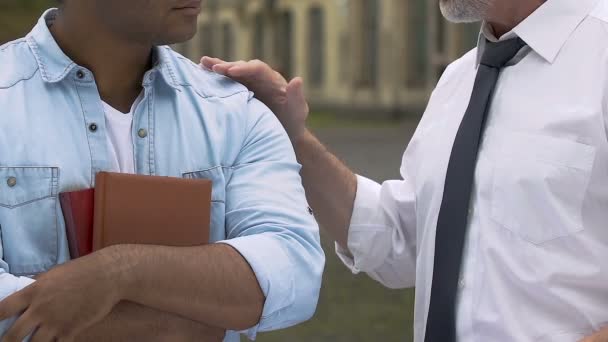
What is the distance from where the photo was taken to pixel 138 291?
1.96 m

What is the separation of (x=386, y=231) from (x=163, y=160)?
1.09m

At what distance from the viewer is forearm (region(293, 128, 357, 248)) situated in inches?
125

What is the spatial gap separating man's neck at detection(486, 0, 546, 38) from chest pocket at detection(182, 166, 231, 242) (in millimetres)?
930

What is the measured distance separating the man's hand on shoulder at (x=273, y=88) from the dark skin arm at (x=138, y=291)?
1.81 ft

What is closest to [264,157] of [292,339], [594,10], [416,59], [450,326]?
[450,326]

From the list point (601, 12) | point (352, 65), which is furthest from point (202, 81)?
point (352, 65)

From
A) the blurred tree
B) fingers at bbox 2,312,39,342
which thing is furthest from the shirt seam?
the blurred tree

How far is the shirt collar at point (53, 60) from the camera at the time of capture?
217 centimetres

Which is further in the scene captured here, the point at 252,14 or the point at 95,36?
the point at 252,14

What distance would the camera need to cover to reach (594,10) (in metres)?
2.65

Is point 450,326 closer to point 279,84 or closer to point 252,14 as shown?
point 279,84

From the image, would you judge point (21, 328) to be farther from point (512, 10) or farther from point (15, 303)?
point (512, 10)

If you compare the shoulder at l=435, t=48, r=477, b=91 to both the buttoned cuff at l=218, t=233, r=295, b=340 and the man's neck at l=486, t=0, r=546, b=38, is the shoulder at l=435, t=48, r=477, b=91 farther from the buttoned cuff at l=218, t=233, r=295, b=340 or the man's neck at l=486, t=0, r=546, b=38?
the buttoned cuff at l=218, t=233, r=295, b=340

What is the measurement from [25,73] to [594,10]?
1395mm
